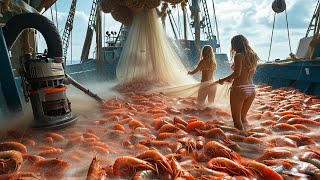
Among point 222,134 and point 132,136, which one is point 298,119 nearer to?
point 222,134

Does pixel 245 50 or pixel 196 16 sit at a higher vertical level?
pixel 196 16

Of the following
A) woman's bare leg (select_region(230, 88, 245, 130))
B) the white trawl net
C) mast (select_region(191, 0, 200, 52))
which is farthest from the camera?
mast (select_region(191, 0, 200, 52))

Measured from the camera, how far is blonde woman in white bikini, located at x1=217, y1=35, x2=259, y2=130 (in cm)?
461

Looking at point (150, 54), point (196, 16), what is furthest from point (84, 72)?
point (196, 16)

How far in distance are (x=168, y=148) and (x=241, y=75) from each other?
1.97 metres

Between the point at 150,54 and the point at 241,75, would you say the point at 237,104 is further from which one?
the point at 150,54

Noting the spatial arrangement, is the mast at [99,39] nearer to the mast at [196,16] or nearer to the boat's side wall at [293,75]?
the mast at [196,16]

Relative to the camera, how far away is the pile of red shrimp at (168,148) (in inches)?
116

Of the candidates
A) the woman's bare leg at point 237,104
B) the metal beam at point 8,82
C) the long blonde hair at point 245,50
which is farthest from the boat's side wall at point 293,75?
the metal beam at point 8,82

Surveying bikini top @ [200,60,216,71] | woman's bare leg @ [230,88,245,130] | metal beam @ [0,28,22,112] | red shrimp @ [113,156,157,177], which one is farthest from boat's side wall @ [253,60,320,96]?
metal beam @ [0,28,22,112]

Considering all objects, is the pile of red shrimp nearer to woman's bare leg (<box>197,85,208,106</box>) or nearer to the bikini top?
woman's bare leg (<box>197,85,208,106</box>)

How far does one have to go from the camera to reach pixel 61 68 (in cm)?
496

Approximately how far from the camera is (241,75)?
15.5ft

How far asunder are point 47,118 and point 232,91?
3.40 meters
